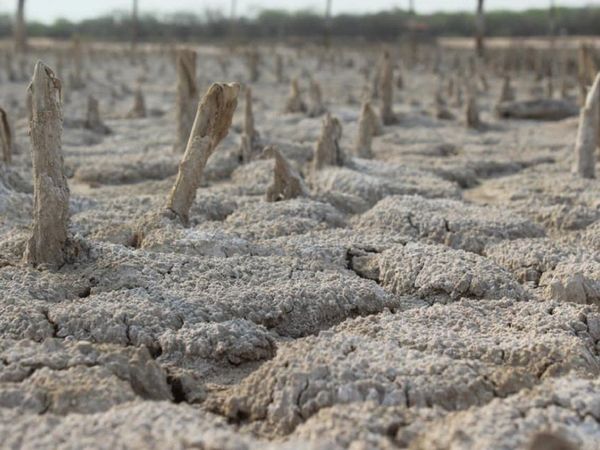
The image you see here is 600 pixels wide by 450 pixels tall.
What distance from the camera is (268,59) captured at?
15.3 meters

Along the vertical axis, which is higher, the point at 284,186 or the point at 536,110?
the point at 536,110

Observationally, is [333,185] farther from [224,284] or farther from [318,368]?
[318,368]

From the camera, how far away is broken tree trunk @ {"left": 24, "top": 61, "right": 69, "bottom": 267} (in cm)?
276

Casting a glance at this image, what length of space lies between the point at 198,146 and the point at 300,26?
25.7 meters

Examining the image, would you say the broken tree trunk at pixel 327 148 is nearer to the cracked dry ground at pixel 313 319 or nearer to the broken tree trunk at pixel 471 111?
the cracked dry ground at pixel 313 319

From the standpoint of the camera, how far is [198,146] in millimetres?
3332

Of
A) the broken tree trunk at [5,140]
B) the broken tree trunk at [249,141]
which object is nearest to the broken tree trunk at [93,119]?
the broken tree trunk at [249,141]

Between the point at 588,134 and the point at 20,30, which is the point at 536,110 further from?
the point at 20,30

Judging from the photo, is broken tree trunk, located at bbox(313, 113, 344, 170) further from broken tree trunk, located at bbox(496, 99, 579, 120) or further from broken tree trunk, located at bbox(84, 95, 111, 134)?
broken tree trunk, located at bbox(496, 99, 579, 120)

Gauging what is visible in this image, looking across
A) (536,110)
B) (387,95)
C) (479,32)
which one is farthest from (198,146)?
(479,32)

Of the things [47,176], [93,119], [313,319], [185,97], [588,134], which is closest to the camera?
[313,319]

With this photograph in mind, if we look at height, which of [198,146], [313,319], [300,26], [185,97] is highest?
[300,26]

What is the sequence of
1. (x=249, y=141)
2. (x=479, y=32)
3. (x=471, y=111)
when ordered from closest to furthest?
(x=249, y=141)
(x=471, y=111)
(x=479, y=32)

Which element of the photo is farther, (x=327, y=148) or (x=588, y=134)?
(x=327, y=148)
